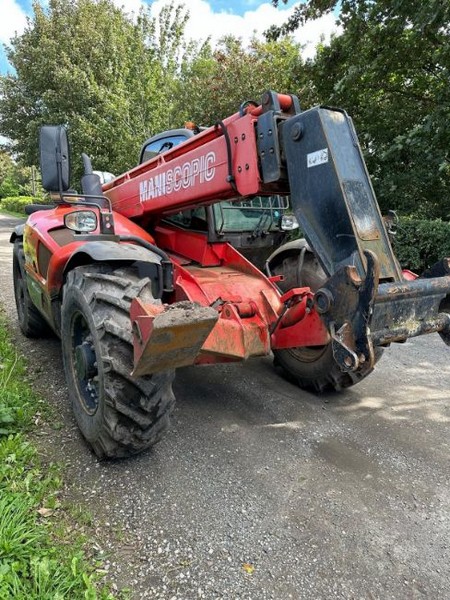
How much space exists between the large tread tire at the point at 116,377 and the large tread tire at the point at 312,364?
1.53 meters

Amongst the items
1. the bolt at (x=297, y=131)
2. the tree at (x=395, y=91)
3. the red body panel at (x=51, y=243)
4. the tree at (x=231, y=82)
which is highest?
the tree at (x=231, y=82)

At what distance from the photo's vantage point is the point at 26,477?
2441 millimetres

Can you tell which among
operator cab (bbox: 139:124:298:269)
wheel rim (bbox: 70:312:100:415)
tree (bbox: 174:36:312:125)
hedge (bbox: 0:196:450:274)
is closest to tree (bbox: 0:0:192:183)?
tree (bbox: 174:36:312:125)

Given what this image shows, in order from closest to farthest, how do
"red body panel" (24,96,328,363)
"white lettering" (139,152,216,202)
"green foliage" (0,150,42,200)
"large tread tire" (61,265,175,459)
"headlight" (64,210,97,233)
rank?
1. "large tread tire" (61,265,175,459)
2. "red body panel" (24,96,328,363)
3. "white lettering" (139,152,216,202)
4. "headlight" (64,210,97,233)
5. "green foliage" (0,150,42,200)

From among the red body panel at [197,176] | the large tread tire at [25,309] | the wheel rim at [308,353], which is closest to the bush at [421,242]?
the wheel rim at [308,353]

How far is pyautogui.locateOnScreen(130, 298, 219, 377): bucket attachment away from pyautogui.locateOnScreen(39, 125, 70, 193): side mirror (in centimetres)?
171

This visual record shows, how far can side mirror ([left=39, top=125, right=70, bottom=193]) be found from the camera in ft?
10.8

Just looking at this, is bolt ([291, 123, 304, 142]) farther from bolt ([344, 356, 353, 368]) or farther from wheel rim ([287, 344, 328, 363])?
wheel rim ([287, 344, 328, 363])

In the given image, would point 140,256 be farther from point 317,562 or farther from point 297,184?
point 317,562

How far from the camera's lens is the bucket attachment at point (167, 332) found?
1959mm

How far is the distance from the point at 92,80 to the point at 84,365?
1809cm

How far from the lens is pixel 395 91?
9891 millimetres

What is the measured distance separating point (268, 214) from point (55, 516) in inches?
118

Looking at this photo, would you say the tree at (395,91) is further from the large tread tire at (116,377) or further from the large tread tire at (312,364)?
the large tread tire at (116,377)
